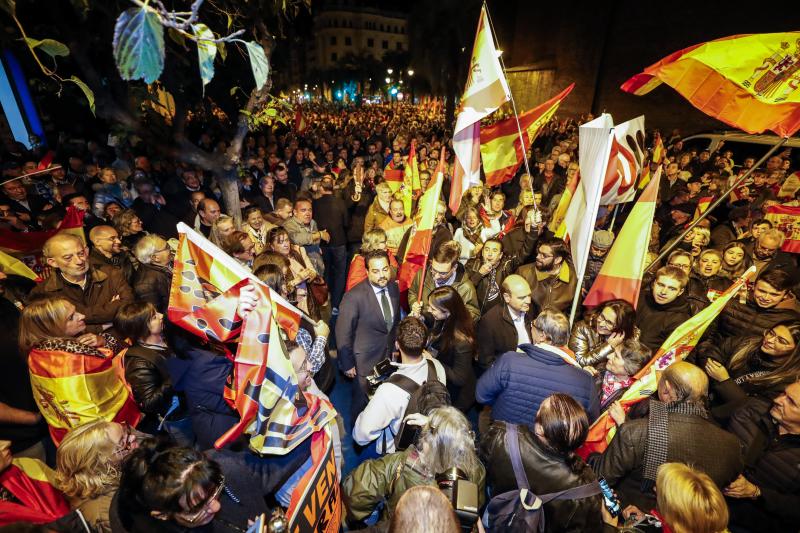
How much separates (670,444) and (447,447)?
1.45 meters

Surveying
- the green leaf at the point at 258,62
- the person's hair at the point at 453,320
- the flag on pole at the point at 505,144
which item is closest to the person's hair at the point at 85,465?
the green leaf at the point at 258,62

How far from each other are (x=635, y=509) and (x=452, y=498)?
60.4 inches

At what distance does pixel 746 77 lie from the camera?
12.1 ft

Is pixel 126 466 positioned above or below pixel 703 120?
below

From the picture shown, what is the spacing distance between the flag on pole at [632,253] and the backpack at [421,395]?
8.14 ft

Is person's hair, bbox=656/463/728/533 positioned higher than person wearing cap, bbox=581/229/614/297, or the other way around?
person wearing cap, bbox=581/229/614/297

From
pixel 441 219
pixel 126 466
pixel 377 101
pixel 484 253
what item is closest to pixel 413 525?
pixel 126 466

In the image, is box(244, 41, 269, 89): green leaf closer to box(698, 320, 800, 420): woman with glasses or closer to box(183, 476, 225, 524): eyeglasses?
box(183, 476, 225, 524): eyeglasses

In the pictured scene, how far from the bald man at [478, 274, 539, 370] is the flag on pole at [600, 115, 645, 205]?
2.04 metres

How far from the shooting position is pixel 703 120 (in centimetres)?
1705

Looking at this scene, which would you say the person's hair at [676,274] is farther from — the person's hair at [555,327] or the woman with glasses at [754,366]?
the person's hair at [555,327]

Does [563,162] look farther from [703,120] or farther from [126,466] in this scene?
[703,120]

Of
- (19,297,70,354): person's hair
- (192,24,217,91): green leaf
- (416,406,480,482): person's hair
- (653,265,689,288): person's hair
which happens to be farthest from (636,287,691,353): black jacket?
(19,297,70,354): person's hair

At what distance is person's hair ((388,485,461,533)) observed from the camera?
154 centimetres
